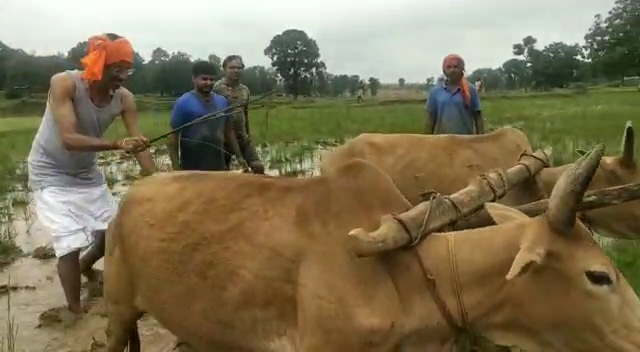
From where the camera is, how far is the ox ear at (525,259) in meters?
Answer: 3.20

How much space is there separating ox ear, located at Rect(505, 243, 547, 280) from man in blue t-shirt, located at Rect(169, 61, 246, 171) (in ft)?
13.3

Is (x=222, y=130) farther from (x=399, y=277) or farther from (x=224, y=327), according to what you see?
(x=399, y=277)

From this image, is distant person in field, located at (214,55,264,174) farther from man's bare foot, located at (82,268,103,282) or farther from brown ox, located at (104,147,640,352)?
brown ox, located at (104,147,640,352)

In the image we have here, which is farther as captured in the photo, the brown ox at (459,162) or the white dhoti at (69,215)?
the brown ox at (459,162)

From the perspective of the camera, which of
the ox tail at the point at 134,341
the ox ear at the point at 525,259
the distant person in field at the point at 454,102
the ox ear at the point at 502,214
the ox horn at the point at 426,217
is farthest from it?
the distant person in field at the point at 454,102

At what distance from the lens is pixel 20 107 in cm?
3753

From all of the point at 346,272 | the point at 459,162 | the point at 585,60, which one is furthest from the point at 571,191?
the point at 585,60

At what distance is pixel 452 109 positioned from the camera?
25.5 ft

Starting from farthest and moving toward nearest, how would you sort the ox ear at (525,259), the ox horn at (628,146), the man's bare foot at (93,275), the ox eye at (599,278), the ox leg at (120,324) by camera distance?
the man's bare foot at (93,275), the ox horn at (628,146), the ox leg at (120,324), the ox eye at (599,278), the ox ear at (525,259)

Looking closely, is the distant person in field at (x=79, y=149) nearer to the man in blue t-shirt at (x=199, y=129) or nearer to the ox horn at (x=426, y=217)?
the man in blue t-shirt at (x=199, y=129)

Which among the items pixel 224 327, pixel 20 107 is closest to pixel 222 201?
pixel 224 327

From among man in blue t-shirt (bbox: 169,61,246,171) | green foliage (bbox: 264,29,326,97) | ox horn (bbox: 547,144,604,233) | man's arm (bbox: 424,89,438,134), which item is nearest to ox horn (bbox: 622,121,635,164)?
man's arm (bbox: 424,89,438,134)

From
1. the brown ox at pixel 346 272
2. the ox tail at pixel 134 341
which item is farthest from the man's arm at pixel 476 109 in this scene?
the ox tail at pixel 134 341

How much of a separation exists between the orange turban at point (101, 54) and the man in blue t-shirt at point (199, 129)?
151 centimetres
